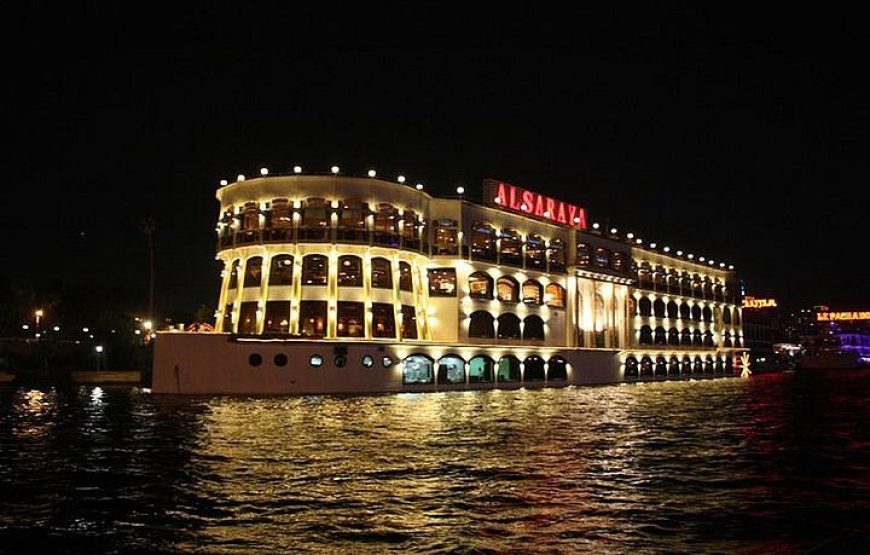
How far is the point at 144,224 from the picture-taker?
279 feet

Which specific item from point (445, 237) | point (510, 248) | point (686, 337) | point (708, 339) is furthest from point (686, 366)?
point (445, 237)

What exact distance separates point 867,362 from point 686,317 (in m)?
106

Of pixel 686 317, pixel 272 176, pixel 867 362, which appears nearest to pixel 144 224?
pixel 272 176

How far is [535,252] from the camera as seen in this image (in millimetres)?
67938

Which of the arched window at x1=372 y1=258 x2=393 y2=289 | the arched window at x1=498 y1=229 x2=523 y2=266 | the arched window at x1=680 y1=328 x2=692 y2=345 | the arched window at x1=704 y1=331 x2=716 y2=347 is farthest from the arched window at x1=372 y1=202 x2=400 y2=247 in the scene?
the arched window at x1=704 y1=331 x2=716 y2=347

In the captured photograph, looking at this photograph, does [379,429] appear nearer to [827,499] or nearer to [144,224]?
[827,499]

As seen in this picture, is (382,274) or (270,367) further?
(382,274)

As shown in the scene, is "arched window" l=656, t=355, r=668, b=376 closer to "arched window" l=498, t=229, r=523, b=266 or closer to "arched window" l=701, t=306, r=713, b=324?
"arched window" l=701, t=306, r=713, b=324

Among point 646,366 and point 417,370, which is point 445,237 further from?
point 646,366

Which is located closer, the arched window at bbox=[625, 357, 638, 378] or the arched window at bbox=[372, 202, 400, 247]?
the arched window at bbox=[372, 202, 400, 247]

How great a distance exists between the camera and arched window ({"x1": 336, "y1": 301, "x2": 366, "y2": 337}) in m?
50.9

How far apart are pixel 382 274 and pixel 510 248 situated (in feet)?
49.9

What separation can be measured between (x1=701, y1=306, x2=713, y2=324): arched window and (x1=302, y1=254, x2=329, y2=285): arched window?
6527cm

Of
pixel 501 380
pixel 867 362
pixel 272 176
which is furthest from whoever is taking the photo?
pixel 867 362
